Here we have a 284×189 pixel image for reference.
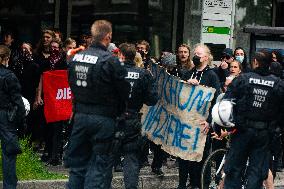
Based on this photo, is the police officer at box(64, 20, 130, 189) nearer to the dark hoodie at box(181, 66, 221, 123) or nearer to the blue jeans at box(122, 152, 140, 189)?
the blue jeans at box(122, 152, 140, 189)

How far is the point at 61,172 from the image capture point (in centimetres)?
1227

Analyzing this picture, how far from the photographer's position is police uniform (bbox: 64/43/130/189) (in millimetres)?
8836

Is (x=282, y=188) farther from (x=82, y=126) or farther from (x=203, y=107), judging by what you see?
(x=82, y=126)

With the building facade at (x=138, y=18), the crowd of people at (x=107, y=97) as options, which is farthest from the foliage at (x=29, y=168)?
the building facade at (x=138, y=18)

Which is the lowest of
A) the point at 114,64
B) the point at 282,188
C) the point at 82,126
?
the point at 282,188

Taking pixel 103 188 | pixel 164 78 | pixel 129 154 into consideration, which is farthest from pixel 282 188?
pixel 103 188

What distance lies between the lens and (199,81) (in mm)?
11594

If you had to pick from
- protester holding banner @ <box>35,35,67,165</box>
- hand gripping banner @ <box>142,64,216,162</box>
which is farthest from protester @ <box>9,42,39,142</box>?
hand gripping banner @ <box>142,64,216,162</box>

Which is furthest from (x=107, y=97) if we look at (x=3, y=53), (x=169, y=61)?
(x=169, y=61)

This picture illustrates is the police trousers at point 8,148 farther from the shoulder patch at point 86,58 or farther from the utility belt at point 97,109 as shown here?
the shoulder patch at point 86,58

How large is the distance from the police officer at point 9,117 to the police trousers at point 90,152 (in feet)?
3.27

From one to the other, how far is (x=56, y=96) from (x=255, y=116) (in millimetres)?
4263

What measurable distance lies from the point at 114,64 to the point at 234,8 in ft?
29.1

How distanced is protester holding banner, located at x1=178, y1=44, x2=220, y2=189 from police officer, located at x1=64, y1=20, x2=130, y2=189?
2.64 metres
